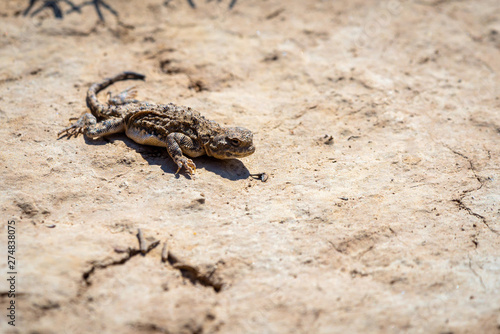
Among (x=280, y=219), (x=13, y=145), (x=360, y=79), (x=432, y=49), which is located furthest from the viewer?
(x=432, y=49)

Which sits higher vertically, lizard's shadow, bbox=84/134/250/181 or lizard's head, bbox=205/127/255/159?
lizard's head, bbox=205/127/255/159

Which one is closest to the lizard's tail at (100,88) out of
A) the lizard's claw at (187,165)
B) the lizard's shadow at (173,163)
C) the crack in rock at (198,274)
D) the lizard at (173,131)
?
the lizard at (173,131)

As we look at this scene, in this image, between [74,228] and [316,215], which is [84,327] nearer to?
[74,228]

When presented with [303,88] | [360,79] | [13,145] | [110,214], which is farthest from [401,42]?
[13,145]

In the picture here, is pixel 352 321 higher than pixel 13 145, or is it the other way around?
pixel 13 145

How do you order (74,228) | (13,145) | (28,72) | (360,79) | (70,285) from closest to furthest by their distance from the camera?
(70,285) < (74,228) < (13,145) < (28,72) < (360,79)

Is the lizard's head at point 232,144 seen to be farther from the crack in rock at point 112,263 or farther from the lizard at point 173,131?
the crack in rock at point 112,263

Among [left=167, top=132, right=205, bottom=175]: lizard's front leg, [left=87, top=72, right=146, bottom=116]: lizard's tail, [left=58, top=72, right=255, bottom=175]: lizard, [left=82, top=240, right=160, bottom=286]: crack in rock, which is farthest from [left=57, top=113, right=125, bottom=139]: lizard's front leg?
[left=82, top=240, right=160, bottom=286]: crack in rock

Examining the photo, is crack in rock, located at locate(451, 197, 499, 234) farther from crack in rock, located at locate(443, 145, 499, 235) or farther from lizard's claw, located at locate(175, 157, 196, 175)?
lizard's claw, located at locate(175, 157, 196, 175)
